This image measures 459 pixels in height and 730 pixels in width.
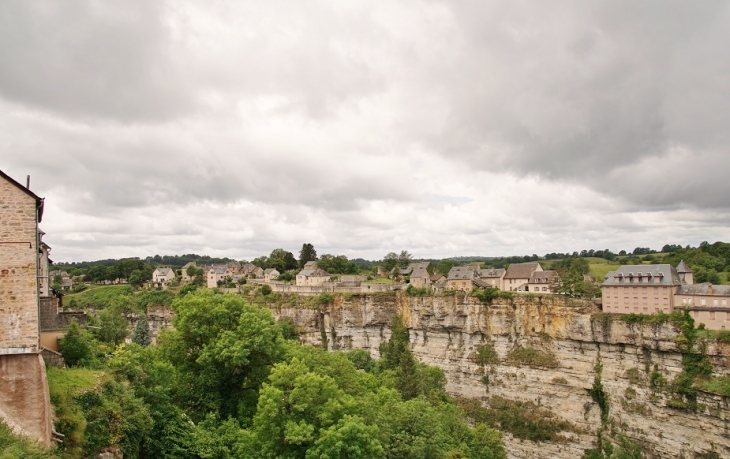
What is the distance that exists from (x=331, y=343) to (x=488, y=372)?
20801mm

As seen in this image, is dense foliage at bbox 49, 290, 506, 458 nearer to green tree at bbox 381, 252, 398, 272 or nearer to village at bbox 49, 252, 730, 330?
village at bbox 49, 252, 730, 330

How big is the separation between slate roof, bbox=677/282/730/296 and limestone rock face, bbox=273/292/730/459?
3861 millimetres

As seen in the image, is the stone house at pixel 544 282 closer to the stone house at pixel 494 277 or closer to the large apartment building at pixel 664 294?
the stone house at pixel 494 277

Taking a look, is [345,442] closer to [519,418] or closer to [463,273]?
[519,418]

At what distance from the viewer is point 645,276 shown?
41656 millimetres

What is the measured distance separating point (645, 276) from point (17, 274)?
45267 millimetres

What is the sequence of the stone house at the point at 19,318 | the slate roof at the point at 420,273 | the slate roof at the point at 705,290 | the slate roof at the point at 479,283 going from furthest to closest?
1. the slate roof at the point at 420,273
2. the slate roof at the point at 479,283
3. the slate roof at the point at 705,290
4. the stone house at the point at 19,318

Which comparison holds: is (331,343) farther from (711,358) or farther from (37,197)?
(37,197)

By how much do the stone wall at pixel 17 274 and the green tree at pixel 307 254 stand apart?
85.1m

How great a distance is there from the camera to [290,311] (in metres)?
62.7

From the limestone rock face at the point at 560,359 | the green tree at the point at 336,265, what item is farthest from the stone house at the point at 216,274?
the limestone rock face at the point at 560,359

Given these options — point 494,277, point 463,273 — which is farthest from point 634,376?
point 494,277

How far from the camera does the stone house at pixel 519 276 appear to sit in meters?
59.1

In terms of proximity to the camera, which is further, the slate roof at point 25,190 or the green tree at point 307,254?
the green tree at point 307,254
